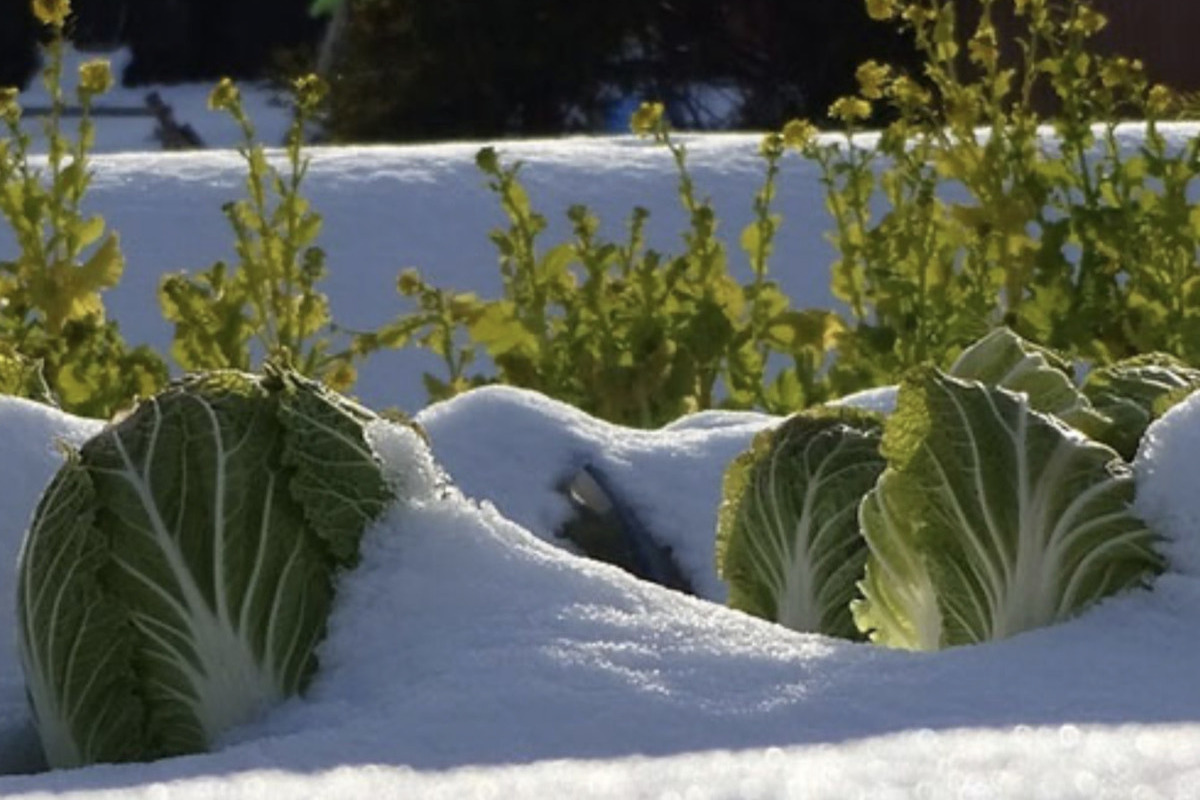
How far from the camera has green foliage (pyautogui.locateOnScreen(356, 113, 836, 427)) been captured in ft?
13.7

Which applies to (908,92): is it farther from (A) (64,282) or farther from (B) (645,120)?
(A) (64,282)

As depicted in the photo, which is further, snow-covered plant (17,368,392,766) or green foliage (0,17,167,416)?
green foliage (0,17,167,416)

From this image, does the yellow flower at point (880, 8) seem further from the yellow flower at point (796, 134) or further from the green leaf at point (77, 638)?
the green leaf at point (77, 638)

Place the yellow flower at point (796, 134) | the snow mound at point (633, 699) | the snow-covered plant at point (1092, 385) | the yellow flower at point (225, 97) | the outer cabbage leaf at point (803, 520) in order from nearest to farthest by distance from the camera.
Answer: the snow mound at point (633, 699) → the snow-covered plant at point (1092, 385) → the outer cabbage leaf at point (803, 520) → the yellow flower at point (225, 97) → the yellow flower at point (796, 134)

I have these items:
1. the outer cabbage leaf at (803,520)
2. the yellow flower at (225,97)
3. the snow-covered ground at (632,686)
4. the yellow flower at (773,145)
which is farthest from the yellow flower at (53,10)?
the outer cabbage leaf at (803,520)

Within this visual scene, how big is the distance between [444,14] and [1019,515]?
16.6 meters

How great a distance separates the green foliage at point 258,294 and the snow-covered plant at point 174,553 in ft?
7.73

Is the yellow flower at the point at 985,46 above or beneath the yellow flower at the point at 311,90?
above

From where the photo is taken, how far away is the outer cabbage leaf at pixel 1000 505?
5.29 feet

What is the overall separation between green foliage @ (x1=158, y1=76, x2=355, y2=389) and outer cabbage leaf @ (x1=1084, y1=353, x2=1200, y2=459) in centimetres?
230

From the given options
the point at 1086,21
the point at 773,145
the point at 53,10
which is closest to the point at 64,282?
the point at 53,10

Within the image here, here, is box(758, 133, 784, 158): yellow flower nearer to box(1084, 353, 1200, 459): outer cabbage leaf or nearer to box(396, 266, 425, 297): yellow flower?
box(396, 266, 425, 297): yellow flower

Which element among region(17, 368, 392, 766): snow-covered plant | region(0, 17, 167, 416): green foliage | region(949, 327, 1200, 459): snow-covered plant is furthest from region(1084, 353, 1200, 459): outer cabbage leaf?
region(0, 17, 167, 416): green foliage

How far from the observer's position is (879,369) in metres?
4.17
